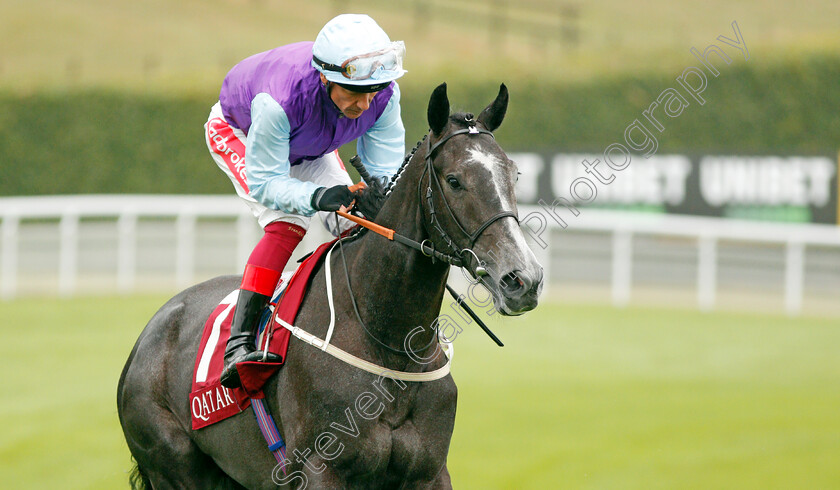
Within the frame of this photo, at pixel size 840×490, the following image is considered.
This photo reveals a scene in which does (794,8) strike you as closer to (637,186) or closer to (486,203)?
(637,186)

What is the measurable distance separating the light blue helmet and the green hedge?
12.7 meters

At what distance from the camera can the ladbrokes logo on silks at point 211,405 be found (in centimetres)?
317

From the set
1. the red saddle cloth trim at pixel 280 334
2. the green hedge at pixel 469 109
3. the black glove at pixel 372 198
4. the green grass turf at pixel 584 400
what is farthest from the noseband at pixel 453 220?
the green hedge at pixel 469 109

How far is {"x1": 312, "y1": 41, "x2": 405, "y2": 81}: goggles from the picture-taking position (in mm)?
2824

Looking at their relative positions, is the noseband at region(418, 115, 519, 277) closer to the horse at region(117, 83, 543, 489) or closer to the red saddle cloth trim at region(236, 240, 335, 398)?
the horse at region(117, 83, 543, 489)

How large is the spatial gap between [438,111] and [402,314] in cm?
60

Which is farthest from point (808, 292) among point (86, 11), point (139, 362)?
point (86, 11)

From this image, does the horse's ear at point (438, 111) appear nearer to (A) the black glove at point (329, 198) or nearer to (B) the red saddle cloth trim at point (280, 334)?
→ (A) the black glove at point (329, 198)

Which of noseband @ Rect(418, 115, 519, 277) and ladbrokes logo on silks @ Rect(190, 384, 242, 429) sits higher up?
noseband @ Rect(418, 115, 519, 277)

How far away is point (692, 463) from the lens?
5.12 m

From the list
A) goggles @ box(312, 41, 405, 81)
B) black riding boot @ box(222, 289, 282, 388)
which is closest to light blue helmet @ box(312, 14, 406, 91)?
goggles @ box(312, 41, 405, 81)

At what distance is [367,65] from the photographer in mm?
2828

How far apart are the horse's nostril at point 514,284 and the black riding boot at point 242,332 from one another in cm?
97

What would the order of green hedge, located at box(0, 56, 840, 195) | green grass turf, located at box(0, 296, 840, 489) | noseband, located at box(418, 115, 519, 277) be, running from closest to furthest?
noseband, located at box(418, 115, 519, 277) < green grass turf, located at box(0, 296, 840, 489) < green hedge, located at box(0, 56, 840, 195)
